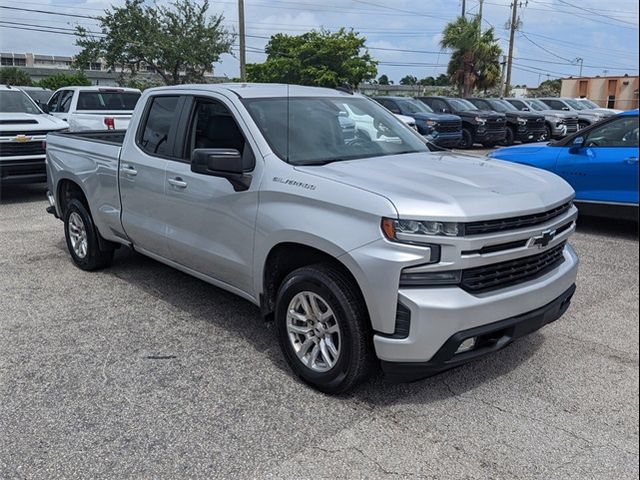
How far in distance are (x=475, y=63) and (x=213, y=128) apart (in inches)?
1280

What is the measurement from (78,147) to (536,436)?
518 centimetres

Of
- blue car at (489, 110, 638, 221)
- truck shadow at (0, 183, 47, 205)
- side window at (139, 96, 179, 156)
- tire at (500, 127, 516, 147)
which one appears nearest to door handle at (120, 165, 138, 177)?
side window at (139, 96, 179, 156)

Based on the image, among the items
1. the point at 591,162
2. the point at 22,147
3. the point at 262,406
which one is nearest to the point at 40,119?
the point at 22,147

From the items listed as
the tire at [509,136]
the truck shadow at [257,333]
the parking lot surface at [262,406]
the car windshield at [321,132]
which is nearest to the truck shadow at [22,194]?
the truck shadow at [257,333]

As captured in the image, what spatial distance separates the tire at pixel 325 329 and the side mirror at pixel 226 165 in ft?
2.58

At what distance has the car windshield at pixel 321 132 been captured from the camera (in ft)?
13.9

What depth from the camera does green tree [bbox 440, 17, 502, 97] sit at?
33000 mm

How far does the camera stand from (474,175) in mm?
3822

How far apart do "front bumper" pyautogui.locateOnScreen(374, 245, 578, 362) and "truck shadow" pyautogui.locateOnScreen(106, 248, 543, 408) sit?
58cm

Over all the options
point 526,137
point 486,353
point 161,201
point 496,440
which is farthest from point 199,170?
point 526,137

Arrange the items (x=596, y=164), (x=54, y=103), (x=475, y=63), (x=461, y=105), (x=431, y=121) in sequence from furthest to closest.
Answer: (x=475, y=63)
(x=461, y=105)
(x=431, y=121)
(x=54, y=103)
(x=596, y=164)

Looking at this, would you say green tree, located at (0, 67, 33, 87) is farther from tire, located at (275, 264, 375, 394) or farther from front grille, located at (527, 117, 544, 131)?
tire, located at (275, 264, 375, 394)

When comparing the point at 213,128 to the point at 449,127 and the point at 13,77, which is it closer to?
the point at 449,127

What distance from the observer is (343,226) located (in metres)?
3.42
